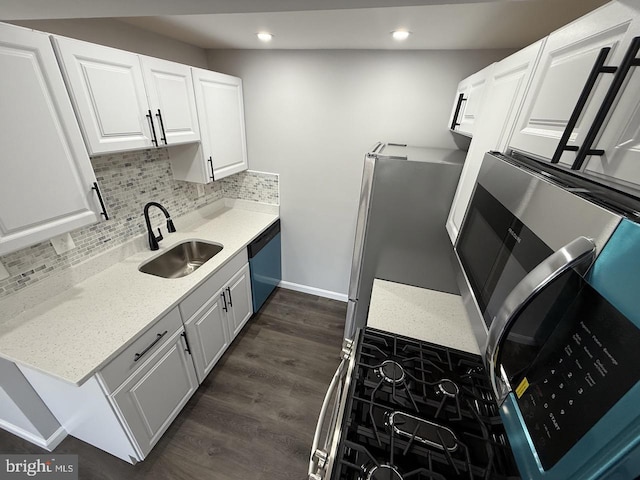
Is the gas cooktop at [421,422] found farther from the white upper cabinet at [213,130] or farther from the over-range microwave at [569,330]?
the white upper cabinet at [213,130]

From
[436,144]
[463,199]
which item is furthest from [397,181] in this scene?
[436,144]

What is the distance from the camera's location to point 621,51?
45 cm

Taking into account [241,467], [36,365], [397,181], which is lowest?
[241,467]

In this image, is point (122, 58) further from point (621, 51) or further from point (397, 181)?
point (621, 51)

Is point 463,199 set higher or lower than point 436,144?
lower

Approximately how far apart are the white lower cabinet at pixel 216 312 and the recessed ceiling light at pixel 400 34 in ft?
5.83

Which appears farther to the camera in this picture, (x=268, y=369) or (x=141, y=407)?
(x=268, y=369)

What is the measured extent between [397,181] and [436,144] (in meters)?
0.84

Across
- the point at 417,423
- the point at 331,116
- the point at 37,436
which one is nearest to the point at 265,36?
the point at 331,116

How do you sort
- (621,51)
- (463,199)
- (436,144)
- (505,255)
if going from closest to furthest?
(621,51)
(505,255)
(463,199)
(436,144)

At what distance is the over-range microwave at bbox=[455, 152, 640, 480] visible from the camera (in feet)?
1.07

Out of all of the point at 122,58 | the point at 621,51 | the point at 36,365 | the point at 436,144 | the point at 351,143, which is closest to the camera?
the point at 621,51

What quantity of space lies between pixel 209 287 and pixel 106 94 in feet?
3.83

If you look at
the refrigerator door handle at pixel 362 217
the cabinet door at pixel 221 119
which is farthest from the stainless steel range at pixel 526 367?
the cabinet door at pixel 221 119
